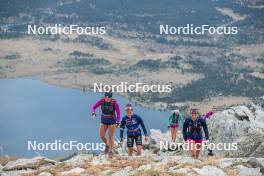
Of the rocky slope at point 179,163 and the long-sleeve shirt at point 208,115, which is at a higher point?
the long-sleeve shirt at point 208,115

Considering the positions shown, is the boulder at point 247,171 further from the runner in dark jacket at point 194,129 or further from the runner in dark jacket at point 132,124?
the runner in dark jacket at point 132,124

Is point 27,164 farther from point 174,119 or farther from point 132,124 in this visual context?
point 174,119

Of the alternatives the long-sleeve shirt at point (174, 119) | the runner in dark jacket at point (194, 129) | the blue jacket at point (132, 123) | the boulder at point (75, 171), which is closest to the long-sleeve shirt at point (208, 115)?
the long-sleeve shirt at point (174, 119)

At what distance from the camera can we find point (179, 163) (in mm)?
28000

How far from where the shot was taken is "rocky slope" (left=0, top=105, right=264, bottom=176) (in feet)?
86.5

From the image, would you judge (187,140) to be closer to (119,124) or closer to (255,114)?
(119,124)

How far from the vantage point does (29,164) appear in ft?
108

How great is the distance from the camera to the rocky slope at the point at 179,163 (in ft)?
86.5

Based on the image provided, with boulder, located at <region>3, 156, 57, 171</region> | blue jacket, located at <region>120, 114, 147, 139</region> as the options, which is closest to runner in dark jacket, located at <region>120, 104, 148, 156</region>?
blue jacket, located at <region>120, 114, 147, 139</region>

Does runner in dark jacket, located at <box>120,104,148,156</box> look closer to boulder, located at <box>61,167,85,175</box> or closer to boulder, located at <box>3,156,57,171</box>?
boulder, located at <box>61,167,85,175</box>

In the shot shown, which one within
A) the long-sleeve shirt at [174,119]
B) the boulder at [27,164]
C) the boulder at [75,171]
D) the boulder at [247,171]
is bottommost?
the boulder at [27,164]

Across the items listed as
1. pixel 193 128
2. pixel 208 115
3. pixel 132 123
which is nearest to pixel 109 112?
pixel 132 123

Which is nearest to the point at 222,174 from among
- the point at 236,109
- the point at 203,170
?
the point at 203,170

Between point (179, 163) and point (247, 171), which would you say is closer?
point (247, 171)
